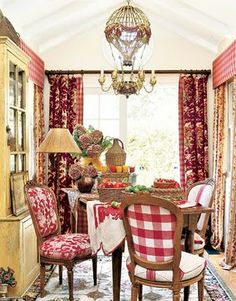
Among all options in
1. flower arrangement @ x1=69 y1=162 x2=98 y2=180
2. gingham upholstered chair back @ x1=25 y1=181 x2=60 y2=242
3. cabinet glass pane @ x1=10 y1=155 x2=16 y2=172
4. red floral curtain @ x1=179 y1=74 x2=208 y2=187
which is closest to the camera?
gingham upholstered chair back @ x1=25 y1=181 x2=60 y2=242

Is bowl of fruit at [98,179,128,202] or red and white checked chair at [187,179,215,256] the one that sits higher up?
bowl of fruit at [98,179,128,202]

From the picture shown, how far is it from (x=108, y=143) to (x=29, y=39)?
1852 mm

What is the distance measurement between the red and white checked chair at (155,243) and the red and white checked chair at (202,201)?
96cm

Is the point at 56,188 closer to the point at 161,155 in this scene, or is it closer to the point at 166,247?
the point at 161,155

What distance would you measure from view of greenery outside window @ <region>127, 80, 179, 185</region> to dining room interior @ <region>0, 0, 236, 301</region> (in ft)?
0.05

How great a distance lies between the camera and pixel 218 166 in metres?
6.12

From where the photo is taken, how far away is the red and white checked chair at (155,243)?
112 inches

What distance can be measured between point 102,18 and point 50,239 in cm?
369

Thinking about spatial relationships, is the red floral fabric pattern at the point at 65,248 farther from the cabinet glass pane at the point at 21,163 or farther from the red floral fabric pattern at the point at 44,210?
the cabinet glass pane at the point at 21,163

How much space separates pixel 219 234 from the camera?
238 inches

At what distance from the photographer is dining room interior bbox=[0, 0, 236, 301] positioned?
333 cm

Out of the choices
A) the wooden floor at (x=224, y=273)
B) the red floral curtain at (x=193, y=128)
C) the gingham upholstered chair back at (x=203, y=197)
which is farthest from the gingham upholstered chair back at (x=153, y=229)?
the red floral curtain at (x=193, y=128)

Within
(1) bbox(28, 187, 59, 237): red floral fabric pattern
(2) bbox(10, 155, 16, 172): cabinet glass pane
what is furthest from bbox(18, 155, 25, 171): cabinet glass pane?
(1) bbox(28, 187, 59, 237): red floral fabric pattern

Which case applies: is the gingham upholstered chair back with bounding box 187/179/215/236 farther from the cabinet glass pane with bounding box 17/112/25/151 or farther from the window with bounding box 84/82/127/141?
the window with bounding box 84/82/127/141
